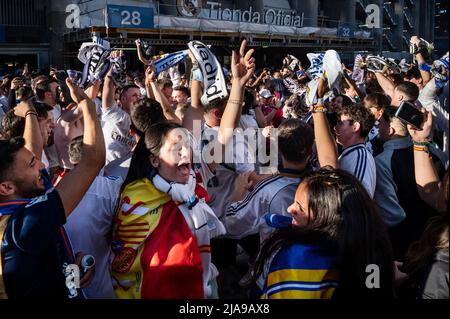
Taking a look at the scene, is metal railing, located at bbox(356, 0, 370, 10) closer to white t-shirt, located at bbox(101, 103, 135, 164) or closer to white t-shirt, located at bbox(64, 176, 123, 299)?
white t-shirt, located at bbox(101, 103, 135, 164)

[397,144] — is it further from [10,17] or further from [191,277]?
[10,17]

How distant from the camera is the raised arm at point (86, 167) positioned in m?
2.14

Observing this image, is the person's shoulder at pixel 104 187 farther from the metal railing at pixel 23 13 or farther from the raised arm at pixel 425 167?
the metal railing at pixel 23 13

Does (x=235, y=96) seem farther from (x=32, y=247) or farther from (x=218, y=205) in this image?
(x=32, y=247)

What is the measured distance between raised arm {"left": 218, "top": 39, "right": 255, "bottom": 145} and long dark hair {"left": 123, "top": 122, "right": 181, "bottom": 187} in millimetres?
643

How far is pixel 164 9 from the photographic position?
25.4 meters

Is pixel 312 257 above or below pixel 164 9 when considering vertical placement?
below

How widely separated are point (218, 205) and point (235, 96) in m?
1.05

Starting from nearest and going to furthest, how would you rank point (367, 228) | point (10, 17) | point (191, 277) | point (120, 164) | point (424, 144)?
point (367, 228) < point (191, 277) < point (424, 144) < point (120, 164) < point (10, 17)

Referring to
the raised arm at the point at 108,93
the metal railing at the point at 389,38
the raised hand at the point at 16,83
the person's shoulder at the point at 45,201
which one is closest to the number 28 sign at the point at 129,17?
the raised hand at the point at 16,83

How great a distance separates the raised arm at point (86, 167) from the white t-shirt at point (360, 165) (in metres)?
1.75

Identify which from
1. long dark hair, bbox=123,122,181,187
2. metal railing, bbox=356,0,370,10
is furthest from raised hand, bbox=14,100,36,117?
metal railing, bbox=356,0,370,10
